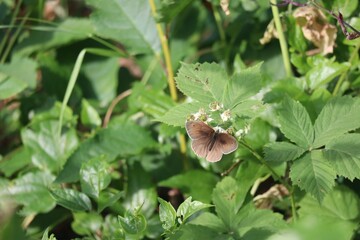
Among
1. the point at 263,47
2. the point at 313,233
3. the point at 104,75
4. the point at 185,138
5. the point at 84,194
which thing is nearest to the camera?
the point at 313,233

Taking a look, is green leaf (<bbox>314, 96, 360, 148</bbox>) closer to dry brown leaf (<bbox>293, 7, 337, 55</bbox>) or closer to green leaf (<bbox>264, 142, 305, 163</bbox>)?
green leaf (<bbox>264, 142, 305, 163</bbox>)

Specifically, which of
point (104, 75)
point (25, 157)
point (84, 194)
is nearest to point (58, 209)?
point (25, 157)

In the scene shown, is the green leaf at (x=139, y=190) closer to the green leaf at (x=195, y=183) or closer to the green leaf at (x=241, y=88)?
the green leaf at (x=195, y=183)

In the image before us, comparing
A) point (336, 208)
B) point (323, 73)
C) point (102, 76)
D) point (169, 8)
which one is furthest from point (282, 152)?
point (102, 76)

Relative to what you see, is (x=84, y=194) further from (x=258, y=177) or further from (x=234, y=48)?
(x=234, y=48)

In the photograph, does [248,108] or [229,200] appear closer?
[248,108]

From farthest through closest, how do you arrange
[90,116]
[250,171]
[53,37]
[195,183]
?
[53,37] → [90,116] → [195,183] → [250,171]

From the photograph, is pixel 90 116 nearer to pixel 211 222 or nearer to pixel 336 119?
pixel 211 222
